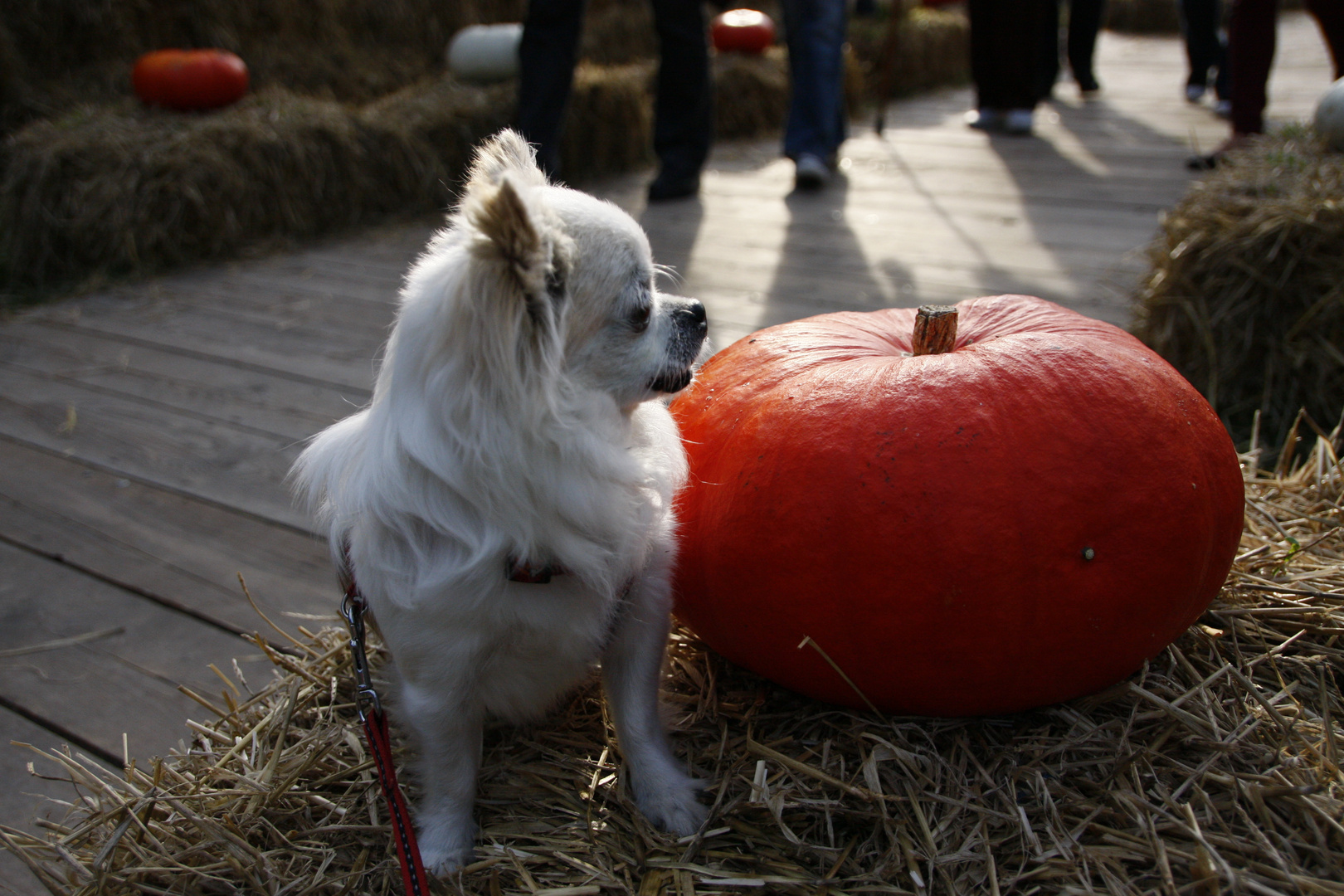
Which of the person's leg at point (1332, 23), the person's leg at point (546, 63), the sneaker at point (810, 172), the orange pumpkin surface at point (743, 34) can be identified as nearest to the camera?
the person's leg at point (1332, 23)

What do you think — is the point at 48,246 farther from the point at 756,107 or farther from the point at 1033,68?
the point at 1033,68

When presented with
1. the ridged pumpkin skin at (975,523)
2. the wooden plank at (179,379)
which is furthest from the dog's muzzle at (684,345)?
the wooden plank at (179,379)

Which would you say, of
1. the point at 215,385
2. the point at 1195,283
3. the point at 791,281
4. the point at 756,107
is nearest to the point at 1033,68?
the point at 756,107

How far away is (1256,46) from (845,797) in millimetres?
5071

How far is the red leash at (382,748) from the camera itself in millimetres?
1482

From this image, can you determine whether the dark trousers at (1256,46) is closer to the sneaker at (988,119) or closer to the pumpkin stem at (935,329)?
the sneaker at (988,119)

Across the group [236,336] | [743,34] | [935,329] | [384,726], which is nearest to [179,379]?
[236,336]

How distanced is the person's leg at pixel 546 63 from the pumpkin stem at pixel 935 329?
3.80 metres

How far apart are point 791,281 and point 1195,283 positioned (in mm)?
1771

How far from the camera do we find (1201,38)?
26.0 ft

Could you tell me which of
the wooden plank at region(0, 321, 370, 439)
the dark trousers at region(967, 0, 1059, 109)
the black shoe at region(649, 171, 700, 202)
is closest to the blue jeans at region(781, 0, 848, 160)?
the black shoe at region(649, 171, 700, 202)

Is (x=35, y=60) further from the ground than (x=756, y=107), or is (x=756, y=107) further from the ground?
(x=35, y=60)

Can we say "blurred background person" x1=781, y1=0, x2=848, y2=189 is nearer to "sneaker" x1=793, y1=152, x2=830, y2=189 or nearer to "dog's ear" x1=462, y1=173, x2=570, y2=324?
"sneaker" x1=793, y1=152, x2=830, y2=189

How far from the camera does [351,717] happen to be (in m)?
2.05
